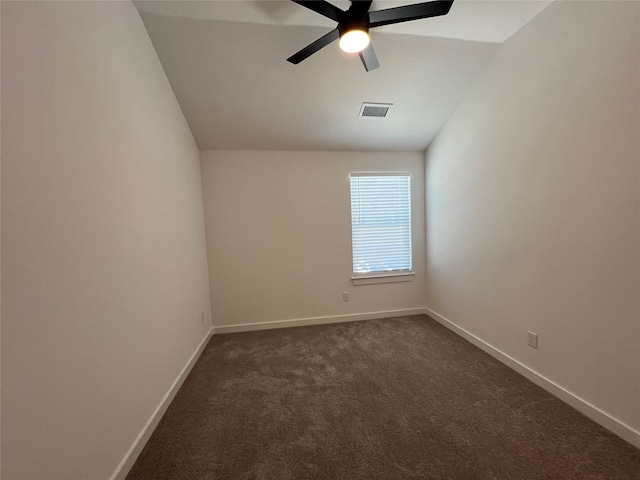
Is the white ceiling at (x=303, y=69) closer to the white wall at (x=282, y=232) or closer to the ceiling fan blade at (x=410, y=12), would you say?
the white wall at (x=282, y=232)

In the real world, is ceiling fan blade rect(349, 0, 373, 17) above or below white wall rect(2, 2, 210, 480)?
above

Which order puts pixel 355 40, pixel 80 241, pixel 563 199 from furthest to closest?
pixel 563 199
pixel 355 40
pixel 80 241

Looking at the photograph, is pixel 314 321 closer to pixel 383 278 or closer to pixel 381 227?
pixel 383 278

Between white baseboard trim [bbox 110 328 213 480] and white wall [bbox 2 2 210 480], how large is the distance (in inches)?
2.0

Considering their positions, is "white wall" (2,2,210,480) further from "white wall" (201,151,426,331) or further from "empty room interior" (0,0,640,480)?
"white wall" (201,151,426,331)

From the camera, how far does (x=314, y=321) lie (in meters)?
3.41

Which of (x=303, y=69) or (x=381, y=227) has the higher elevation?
(x=303, y=69)

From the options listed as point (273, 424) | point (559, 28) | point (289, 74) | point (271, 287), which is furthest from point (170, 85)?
point (559, 28)

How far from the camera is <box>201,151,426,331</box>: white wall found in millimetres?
3193

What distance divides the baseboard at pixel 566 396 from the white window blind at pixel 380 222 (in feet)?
4.18

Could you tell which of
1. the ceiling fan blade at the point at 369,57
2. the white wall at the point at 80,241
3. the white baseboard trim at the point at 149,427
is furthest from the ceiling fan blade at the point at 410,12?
the white baseboard trim at the point at 149,427

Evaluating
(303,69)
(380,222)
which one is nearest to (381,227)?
(380,222)

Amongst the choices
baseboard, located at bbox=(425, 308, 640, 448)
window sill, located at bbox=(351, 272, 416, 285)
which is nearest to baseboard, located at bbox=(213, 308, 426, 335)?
window sill, located at bbox=(351, 272, 416, 285)

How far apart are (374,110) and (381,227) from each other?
4.92 feet
